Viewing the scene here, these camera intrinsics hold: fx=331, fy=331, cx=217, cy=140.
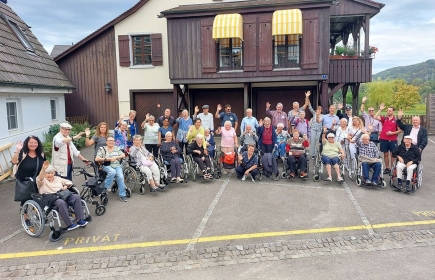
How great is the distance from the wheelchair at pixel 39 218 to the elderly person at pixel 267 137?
4.96m

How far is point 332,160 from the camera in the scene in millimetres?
8250

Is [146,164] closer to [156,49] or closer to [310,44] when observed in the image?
[310,44]

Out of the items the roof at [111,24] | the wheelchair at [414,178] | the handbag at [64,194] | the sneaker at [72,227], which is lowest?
the sneaker at [72,227]

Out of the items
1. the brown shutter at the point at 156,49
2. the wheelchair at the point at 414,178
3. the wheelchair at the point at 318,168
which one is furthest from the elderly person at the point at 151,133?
the brown shutter at the point at 156,49

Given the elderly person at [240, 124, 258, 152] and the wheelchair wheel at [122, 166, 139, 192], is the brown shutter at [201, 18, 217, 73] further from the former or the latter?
the wheelchair wheel at [122, 166, 139, 192]

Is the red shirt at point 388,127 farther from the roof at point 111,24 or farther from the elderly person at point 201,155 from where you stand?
the roof at point 111,24

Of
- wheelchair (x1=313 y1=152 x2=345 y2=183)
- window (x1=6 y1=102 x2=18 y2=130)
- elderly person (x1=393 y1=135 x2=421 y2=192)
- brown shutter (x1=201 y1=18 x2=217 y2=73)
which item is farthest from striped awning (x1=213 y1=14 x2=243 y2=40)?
window (x1=6 y1=102 x2=18 y2=130)

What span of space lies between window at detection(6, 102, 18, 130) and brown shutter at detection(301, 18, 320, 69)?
1025 cm

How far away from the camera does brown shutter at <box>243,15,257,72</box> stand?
12797mm

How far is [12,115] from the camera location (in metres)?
10.7

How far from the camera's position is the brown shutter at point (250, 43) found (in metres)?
12.8

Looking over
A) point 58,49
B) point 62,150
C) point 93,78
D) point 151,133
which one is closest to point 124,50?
point 93,78

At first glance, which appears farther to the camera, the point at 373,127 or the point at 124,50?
the point at 124,50

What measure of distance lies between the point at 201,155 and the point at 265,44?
617 cm
